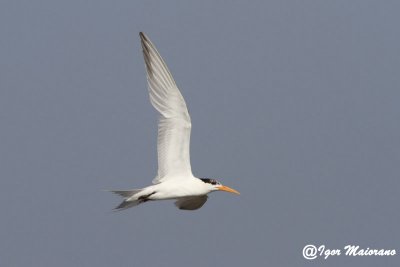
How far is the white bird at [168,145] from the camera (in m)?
16.4

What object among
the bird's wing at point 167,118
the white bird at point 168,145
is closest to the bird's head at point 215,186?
the white bird at point 168,145

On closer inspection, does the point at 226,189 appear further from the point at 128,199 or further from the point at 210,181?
the point at 128,199

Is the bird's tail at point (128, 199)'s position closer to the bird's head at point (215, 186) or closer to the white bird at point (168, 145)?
the white bird at point (168, 145)

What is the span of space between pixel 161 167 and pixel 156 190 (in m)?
0.48

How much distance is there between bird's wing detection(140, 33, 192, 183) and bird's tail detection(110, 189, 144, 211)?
1.65 feet

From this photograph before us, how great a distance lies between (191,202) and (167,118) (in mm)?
2138

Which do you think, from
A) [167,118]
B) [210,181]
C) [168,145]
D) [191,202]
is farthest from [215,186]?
[167,118]

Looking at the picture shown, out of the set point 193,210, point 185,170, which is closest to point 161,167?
point 185,170

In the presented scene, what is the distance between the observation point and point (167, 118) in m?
16.7

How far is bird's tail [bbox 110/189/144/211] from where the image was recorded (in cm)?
1675

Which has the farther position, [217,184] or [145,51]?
[217,184]

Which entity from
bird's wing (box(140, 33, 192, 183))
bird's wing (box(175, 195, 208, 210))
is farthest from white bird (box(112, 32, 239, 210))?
bird's wing (box(175, 195, 208, 210))

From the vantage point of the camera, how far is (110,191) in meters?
16.6

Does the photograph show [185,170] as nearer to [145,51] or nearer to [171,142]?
[171,142]
